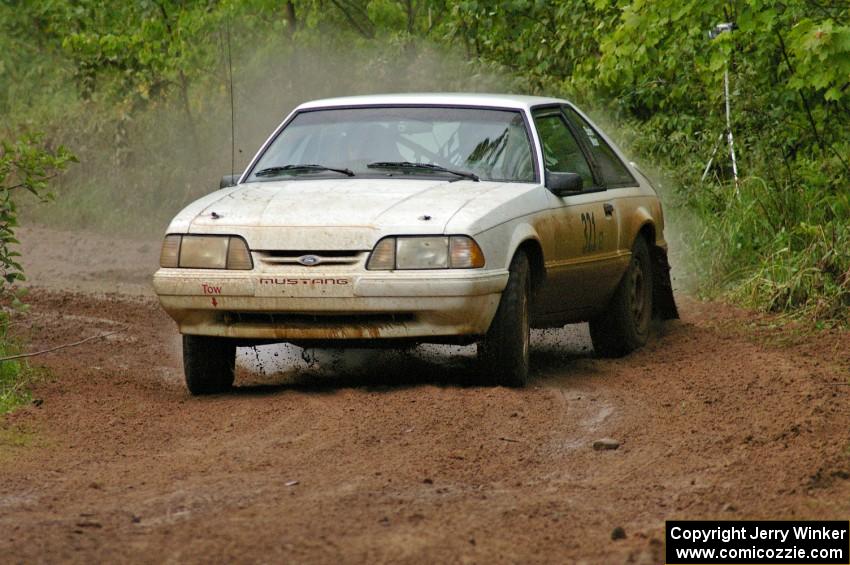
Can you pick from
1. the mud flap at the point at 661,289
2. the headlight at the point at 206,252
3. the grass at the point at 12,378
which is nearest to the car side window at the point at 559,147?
the mud flap at the point at 661,289

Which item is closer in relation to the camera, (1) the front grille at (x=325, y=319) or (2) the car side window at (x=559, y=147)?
(1) the front grille at (x=325, y=319)

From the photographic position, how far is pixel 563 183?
327 inches

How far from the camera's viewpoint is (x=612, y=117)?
17062 mm

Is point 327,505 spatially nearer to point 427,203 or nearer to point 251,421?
A: point 251,421

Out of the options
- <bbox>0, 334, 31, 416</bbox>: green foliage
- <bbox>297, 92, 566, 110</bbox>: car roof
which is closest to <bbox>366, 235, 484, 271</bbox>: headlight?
<bbox>297, 92, 566, 110</bbox>: car roof

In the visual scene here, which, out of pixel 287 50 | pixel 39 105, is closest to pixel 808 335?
pixel 287 50

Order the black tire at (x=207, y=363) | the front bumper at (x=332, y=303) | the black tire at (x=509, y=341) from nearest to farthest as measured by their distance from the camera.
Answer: the front bumper at (x=332, y=303)
the black tire at (x=509, y=341)
the black tire at (x=207, y=363)

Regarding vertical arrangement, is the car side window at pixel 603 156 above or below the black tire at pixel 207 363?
above

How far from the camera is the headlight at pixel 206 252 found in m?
7.41

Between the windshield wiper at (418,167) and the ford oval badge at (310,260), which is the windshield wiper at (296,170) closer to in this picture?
the windshield wiper at (418,167)

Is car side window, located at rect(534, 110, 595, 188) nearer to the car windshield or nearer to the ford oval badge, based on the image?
the car windshield

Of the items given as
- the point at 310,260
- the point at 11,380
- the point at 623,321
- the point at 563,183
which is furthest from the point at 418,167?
the point at 11,380

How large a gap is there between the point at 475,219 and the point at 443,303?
1.42ft

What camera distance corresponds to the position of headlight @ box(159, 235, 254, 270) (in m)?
7.41
